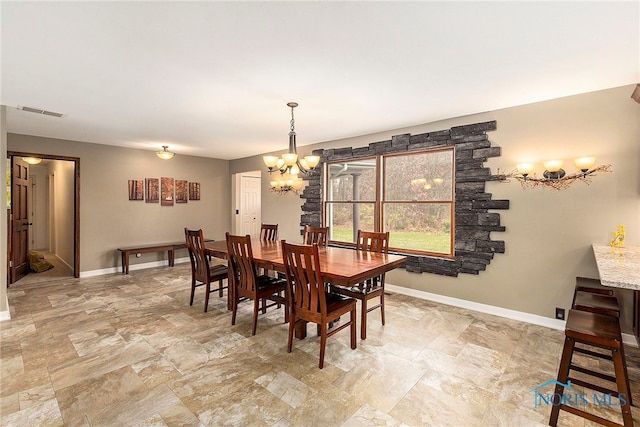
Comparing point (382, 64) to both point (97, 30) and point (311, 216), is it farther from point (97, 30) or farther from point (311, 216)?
point (311, 216)

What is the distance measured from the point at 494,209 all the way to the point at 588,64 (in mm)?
1658

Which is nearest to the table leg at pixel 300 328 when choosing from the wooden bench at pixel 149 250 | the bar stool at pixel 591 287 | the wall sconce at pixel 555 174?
the bar stool at pixel 591 287

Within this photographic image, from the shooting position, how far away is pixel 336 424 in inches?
71.6

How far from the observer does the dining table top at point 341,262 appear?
8.02 feet

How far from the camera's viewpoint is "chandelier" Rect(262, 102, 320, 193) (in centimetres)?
338

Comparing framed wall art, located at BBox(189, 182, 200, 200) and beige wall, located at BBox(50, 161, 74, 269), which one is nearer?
beige wall, located at BBox(50, 161, 74, 269)

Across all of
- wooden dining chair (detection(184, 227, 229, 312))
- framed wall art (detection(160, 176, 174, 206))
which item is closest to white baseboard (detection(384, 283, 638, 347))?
wooden dining chair (detection(184, 227, 229, 312))

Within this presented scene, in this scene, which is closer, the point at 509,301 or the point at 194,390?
the point at 194,390

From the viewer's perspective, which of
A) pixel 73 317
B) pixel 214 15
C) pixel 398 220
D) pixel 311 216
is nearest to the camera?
pixel 214 15

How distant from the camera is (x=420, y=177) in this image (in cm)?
436

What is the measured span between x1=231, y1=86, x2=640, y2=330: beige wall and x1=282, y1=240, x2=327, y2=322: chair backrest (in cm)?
231

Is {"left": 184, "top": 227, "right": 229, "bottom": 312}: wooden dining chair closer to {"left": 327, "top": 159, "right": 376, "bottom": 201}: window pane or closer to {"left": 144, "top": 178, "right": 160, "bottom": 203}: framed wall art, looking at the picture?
{"left": 327, "top": 159, "right": 376, "bottom": 201}: window pane

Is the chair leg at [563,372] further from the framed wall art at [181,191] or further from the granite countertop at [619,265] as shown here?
the framed wall art at [181,191]

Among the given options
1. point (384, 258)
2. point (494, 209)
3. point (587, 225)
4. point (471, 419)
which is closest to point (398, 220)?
point (494, 209)
